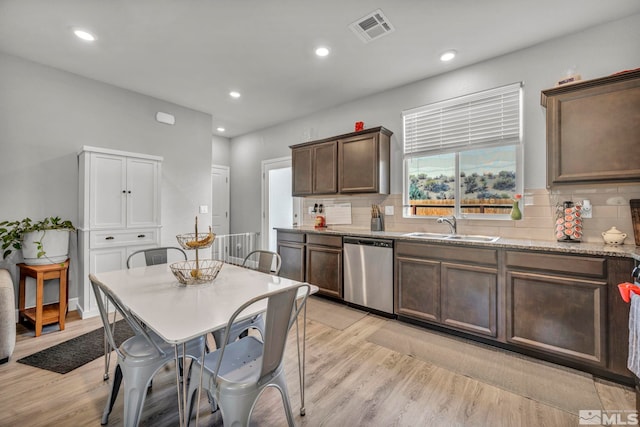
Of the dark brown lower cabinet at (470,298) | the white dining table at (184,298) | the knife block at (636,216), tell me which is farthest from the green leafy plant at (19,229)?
the knife block at (636,216)

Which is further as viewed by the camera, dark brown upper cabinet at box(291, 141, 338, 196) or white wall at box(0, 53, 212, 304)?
dark brown upper cabinet at box(291, 141, 338, 196)

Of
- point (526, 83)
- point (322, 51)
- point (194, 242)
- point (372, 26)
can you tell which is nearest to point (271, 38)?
point (322, 51)

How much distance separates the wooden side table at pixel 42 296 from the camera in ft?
8.75

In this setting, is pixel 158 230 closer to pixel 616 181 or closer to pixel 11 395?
pixel 11 395

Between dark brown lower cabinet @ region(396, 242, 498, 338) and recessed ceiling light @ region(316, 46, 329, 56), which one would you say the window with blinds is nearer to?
dark brown lower cabinet @ region(396, 242, 498, 338)

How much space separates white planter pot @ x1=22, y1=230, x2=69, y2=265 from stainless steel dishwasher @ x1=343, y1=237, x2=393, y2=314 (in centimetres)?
305

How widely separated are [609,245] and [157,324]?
3186 millimetres

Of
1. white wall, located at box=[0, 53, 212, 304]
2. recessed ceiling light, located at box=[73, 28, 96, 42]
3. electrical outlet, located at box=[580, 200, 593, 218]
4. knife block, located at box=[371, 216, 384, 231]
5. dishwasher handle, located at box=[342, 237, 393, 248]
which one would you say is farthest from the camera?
knife block, located at box=[371, 216, 384, 231]

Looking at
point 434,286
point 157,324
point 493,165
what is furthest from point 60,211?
point 493,165

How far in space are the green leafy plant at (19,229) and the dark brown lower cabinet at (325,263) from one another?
9.00ft

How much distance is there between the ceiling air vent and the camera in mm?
2372

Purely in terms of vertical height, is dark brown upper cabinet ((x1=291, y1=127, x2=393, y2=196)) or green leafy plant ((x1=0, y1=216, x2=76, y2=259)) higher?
dark brown upper cabinet ((x1=291, y1=127, x2=393, y2=196))

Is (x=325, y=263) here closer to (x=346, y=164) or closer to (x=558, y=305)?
(x=346, y=164)

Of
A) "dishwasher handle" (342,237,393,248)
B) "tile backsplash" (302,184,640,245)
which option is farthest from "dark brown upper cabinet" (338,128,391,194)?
"dishwasher handle" (342,237,393,248)
